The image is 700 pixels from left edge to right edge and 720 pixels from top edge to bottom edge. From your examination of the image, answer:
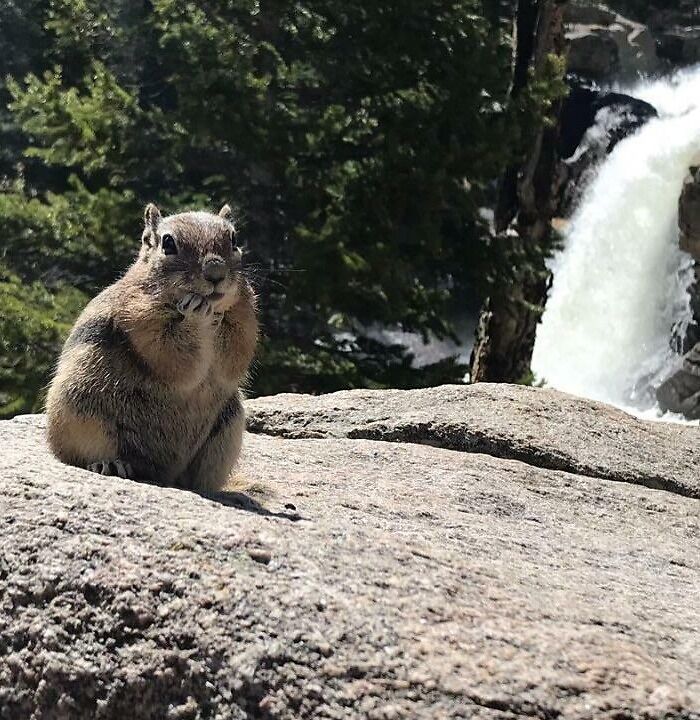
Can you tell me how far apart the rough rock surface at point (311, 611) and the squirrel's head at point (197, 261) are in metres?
0.75

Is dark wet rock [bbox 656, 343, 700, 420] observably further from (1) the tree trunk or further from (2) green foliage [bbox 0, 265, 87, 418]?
(2) green foliage [bbox 0, 265, 87, 418]

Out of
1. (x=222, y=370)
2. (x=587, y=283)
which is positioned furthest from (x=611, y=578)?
(x=587, y=283)

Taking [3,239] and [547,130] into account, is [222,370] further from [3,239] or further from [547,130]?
[547,130]

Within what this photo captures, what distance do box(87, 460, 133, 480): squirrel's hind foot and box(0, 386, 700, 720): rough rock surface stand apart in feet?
Result: 0.48

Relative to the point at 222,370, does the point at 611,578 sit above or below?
below

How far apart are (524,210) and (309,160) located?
2660mm

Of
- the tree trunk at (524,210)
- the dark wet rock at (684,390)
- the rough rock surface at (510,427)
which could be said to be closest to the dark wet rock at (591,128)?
the dark wet rock at (684,390)

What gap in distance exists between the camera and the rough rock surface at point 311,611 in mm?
2670

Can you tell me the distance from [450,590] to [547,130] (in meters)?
9.87

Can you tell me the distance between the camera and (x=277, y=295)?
1088 cm

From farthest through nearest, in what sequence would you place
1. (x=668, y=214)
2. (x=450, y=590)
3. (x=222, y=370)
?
(x=668, y=214)
(x=222, y=370)
(x=450, y=590)

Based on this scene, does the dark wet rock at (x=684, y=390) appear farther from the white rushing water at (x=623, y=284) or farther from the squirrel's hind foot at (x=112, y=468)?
the squirrel's hind foot at (x=112, y=468)

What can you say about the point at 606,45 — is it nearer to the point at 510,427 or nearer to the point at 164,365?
the point at 510,427

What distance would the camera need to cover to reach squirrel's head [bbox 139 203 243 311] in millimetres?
3811
